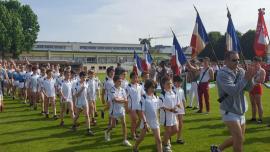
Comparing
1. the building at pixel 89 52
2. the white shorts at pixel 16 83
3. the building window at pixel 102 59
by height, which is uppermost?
the building at pixel 89 52

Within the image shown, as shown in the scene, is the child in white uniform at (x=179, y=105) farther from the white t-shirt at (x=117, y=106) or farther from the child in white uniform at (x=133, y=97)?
the white t-shirt at (x=117, y=106)

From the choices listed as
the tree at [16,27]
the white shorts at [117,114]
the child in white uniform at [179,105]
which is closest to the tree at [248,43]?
the tree at [16,27]

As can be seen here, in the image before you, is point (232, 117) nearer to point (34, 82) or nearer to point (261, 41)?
point (261, 41)

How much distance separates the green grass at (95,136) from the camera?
1154cm

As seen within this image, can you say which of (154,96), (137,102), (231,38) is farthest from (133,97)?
(231,38)

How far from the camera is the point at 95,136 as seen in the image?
43.8 ft

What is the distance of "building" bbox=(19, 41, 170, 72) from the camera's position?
387 ft

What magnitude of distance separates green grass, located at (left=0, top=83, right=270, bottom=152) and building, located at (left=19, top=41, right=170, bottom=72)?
93.3 metres

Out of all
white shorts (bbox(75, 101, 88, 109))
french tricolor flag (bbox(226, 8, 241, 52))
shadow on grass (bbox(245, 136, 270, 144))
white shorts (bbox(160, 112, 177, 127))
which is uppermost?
french tricolor flag (bbox(226, 8, 241, 52))

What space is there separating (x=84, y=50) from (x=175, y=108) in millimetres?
125108

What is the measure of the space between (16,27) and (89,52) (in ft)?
195

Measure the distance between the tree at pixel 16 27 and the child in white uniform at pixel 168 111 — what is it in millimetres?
63417

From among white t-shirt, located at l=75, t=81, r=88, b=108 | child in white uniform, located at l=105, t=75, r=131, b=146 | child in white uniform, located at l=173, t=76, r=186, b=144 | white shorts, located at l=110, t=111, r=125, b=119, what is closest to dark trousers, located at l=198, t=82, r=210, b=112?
child in white uniform, located at l=173, t=76, r=186, b=144

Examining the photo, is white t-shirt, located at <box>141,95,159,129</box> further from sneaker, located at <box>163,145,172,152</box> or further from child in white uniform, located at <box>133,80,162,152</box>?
sneaker, located at <box>163,145,172,152</box>
